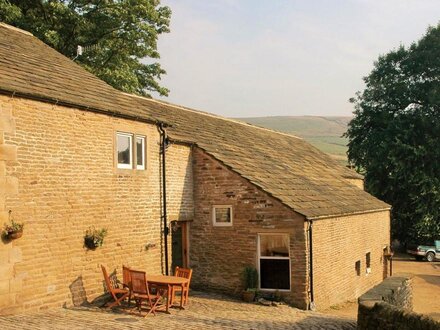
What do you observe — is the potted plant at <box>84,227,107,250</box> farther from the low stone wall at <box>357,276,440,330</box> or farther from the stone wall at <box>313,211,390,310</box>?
the stone wall at <box>313,211,390,310</box>

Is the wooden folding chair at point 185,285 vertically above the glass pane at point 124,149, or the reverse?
the glass pane at point 124,149

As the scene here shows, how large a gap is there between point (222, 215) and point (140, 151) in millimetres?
3814

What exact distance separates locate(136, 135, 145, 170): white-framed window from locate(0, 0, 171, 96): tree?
12.7 metres

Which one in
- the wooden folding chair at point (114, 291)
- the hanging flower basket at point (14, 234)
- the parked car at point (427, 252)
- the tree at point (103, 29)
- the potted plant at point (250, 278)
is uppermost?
the tree at point (103, 29)

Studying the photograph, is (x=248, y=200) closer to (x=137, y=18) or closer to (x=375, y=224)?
(x=375, y=224)

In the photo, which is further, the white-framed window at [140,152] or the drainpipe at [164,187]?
the drainpipe at [164,187]

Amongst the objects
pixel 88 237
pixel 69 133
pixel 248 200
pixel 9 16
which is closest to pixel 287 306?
pixel 248 200

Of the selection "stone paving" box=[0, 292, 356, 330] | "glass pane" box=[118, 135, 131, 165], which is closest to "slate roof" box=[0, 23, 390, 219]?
"glass pane" box=[118, 135, 131, 165]

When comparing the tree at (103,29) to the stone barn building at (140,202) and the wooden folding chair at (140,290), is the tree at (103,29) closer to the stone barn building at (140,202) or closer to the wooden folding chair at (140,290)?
the stone barn building at (140,202)

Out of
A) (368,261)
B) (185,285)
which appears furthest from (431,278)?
(185,285)

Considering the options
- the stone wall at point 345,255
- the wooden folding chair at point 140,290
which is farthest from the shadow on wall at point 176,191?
the stone wall at point 345,255

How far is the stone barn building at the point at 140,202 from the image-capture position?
1120cm

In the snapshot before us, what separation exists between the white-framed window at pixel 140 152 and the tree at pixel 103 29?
12.7 meters

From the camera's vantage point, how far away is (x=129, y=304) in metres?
12.5
